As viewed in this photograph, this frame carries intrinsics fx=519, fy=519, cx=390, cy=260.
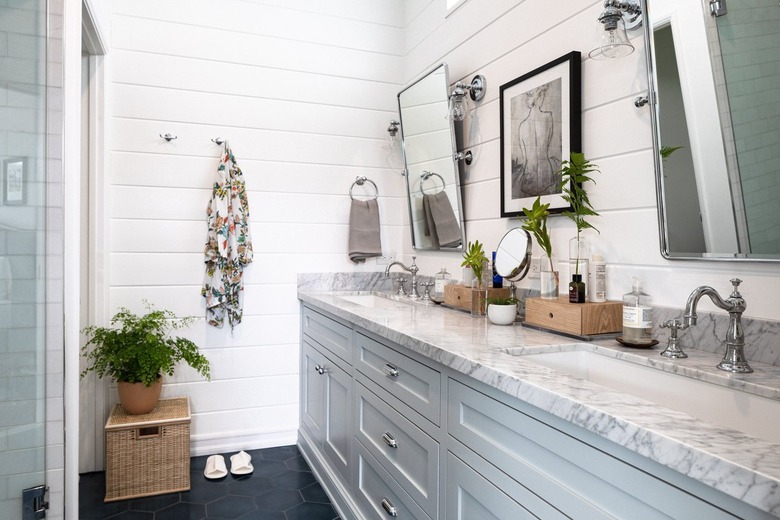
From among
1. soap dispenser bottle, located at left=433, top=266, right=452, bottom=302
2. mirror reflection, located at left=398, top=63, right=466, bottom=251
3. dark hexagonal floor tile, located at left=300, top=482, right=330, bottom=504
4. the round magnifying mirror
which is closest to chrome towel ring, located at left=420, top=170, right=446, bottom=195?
mirror reflection, located at left=398, top=63, right=466, bottom=251

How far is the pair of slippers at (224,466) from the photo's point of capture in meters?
2.49

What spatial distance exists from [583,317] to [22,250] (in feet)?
4.98

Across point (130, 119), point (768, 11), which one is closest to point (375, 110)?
point (130, 119)

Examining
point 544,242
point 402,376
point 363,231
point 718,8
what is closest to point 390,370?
point 402,376

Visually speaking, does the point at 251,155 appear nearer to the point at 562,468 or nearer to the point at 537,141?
the point at 537,141

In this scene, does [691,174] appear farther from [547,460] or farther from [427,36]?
[427,36]

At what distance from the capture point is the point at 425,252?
2.89m

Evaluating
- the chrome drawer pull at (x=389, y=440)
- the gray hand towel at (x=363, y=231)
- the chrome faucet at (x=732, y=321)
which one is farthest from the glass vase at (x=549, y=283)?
the gray hand towel at (x=363, y=231)

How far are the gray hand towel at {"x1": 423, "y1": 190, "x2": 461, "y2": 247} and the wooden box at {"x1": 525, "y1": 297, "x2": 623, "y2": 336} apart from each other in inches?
36.8

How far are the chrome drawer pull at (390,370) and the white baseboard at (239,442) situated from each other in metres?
1.47

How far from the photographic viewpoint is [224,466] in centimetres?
256

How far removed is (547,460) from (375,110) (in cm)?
256

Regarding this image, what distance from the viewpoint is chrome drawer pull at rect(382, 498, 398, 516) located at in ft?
5.36

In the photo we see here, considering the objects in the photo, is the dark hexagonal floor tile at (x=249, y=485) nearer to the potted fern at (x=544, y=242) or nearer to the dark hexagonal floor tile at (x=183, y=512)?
the dark hexagonal floor tile at (x=183, y=512)
